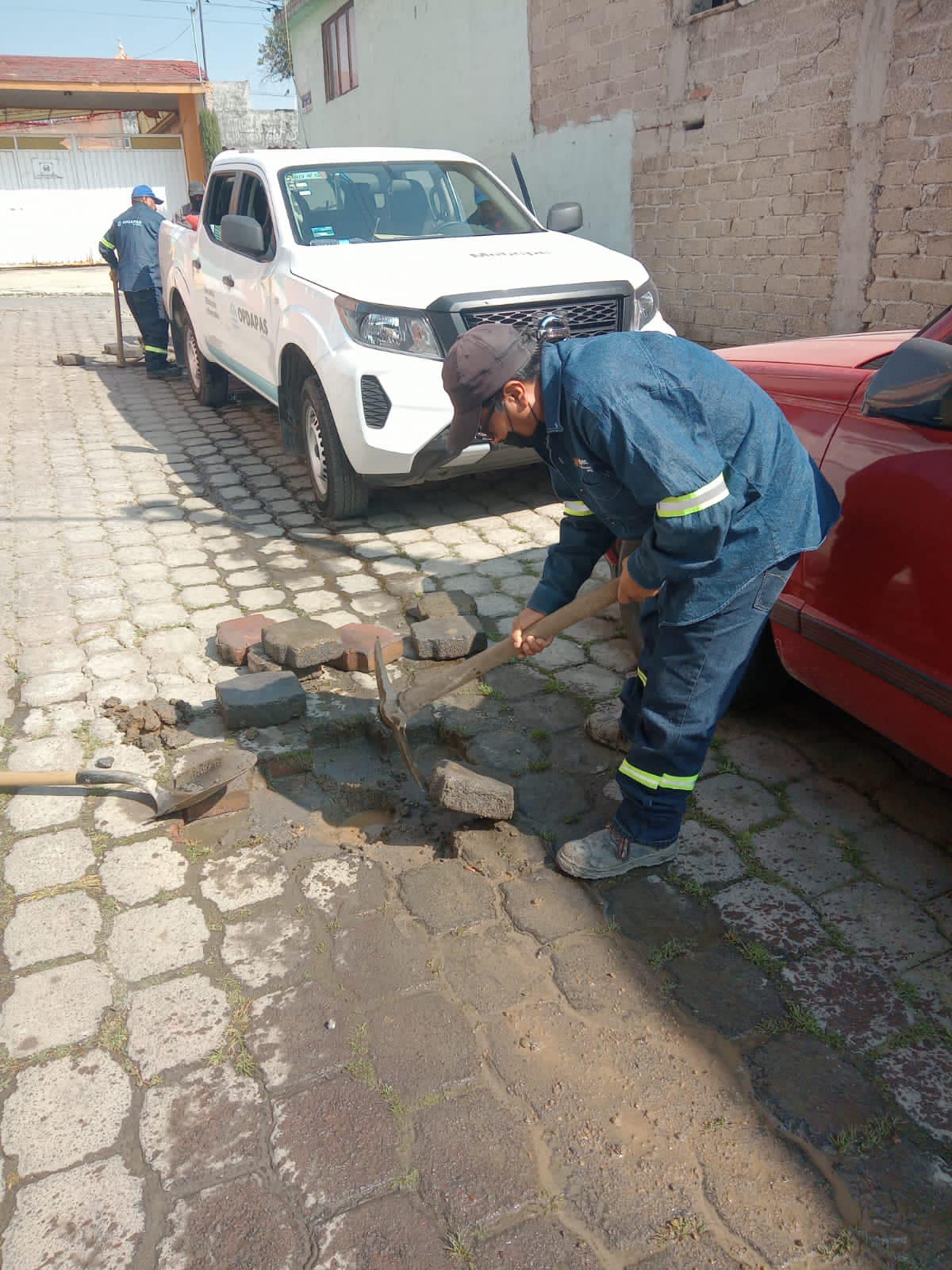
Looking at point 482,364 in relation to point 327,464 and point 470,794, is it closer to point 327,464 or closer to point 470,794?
point 470,794

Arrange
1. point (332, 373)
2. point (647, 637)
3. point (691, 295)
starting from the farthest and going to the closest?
point (691, 295) < point (332, 373) < point (647, 637)

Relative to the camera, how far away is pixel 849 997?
2404mm

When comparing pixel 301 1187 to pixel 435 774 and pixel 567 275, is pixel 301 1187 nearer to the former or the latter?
pixel 435 774

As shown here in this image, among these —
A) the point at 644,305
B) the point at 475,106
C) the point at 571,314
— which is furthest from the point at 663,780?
the point at 475,106

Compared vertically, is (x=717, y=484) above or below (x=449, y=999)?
above

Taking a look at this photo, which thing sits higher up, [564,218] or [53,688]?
[564,218]

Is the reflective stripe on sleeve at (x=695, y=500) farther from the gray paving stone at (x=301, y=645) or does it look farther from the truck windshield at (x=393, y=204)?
the truck windshield at (x=393, y=204)

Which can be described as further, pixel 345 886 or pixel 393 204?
pixel 393 204

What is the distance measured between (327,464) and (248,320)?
1.68 m

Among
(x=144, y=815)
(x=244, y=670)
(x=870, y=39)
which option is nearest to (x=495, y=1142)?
(x=144, y=815)

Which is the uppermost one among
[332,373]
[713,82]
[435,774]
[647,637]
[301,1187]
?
[713,82]

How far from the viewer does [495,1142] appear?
2.05 meters

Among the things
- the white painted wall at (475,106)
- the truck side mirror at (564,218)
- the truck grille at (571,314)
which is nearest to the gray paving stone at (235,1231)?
the truck grille at (571,314)

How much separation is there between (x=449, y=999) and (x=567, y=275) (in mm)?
4234
